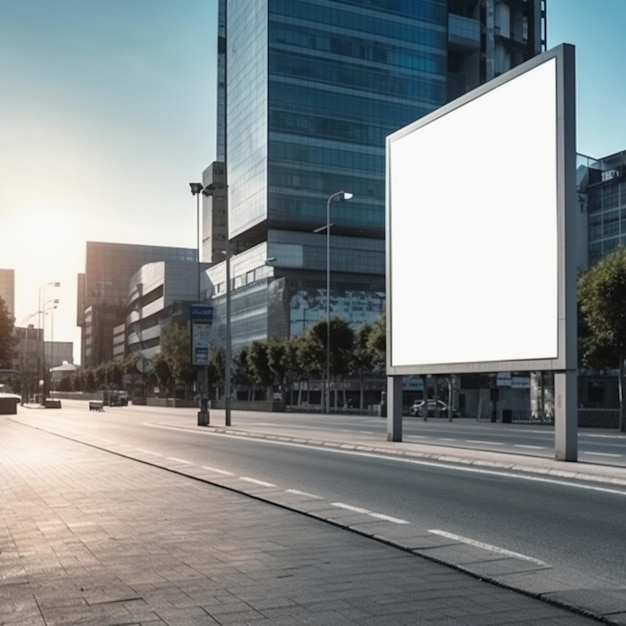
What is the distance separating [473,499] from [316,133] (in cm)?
10326

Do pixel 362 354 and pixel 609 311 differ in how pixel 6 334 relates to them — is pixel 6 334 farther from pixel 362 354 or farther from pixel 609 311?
pixel 609 311

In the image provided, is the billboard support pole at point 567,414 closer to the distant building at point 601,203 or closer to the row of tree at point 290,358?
the row of tree at point 290,358

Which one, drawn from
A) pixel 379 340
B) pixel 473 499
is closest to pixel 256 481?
pixel 473 499

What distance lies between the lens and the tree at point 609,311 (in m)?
32.8

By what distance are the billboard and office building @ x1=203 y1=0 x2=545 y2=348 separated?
7775cm

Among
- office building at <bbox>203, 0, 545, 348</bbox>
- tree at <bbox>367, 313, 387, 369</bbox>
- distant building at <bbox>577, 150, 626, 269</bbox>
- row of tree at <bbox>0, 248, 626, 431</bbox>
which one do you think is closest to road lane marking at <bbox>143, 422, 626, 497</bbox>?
row of tree at <bbox>0, 248, 626, 431</bbox>

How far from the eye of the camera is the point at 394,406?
22.9 m

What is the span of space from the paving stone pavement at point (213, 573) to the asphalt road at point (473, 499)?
1.14m

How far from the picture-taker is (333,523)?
9320 millimetres

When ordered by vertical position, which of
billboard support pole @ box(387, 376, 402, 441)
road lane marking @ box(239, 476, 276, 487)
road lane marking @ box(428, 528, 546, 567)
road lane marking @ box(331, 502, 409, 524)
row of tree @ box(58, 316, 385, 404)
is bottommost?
road lane marking @ box(239, 476, 276, 487)

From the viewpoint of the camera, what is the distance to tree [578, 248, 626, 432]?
3284 centimetres

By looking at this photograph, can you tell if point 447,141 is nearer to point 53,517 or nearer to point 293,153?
point 53,517

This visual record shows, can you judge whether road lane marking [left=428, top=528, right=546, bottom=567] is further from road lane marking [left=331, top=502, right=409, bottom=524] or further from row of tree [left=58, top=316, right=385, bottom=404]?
row of tree [left=58, top=316, right=385, bottom=404]

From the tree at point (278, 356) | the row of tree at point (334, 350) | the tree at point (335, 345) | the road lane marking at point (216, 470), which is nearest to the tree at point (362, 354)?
the row of tree at point (334, 350)
